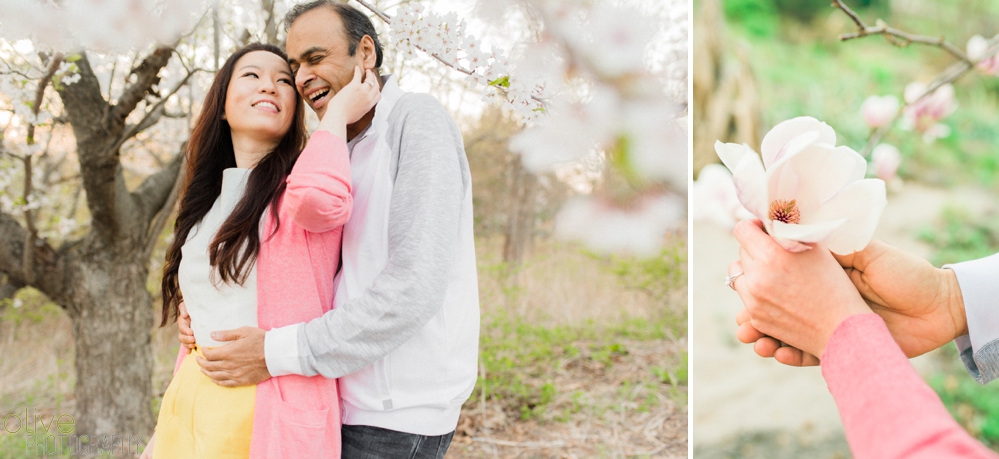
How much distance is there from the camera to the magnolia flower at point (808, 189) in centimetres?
56

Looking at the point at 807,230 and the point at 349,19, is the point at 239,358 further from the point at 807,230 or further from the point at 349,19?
the point at 807,230

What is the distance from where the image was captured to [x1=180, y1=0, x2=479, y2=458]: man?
0.77m

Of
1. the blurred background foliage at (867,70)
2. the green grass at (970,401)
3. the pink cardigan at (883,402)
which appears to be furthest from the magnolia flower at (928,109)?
the pink cardigan at (883,402)

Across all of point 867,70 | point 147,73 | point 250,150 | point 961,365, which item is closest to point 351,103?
point 250,150

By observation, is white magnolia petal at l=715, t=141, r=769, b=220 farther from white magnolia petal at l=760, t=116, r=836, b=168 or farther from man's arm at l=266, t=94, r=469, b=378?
man's arm at l=266, t=94, r=469, b=378

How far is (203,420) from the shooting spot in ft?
2.72

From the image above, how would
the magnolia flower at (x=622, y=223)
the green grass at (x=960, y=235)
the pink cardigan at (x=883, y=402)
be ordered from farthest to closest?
the magnolia flower at (x=622, y=223) → the green grass at (x=960, y=235) → the pink cardigan at (x=883, y=402)

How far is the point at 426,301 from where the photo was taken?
2.54ft

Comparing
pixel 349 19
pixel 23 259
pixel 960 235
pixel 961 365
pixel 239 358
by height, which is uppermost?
pixel 349 19

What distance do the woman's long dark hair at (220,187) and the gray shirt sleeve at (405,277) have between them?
0.18 metres

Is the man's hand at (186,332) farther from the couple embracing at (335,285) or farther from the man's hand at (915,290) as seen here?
the man's hand at (915,290)

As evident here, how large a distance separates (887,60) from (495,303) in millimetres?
2271

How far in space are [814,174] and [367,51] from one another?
28.9 inches

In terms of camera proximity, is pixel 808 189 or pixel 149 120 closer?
pixel 808 189
